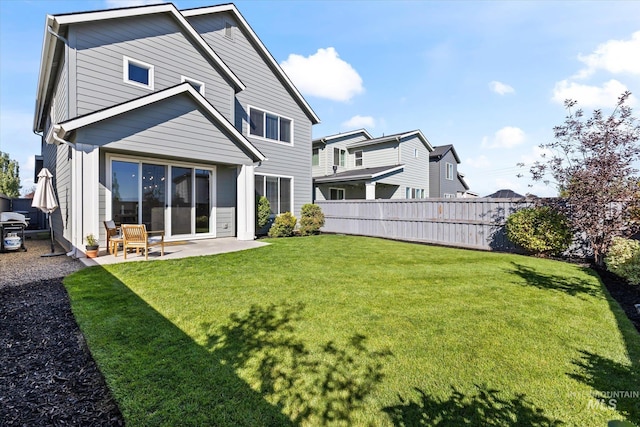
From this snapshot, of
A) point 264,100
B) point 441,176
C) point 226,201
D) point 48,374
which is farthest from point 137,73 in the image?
point 441,176

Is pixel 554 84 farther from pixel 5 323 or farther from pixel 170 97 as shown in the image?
pixel 5 323

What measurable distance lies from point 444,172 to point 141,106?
26261 mm

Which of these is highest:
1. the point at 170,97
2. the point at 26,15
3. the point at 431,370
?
the point at 26,15

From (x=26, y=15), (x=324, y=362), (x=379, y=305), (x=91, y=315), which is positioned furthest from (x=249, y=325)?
(x=26, y=15)

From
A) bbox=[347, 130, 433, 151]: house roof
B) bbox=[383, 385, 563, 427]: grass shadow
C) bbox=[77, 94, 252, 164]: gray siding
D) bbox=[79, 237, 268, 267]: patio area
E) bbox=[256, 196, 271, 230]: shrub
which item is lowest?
bbox=[383, 385, 563, 427]: grass shadow

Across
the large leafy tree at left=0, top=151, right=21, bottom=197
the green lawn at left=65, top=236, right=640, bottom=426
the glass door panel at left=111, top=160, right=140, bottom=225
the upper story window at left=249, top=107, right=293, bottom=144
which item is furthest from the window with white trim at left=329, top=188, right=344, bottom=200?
the large leafy tree at left=0, top=151, right=21, bottom=197

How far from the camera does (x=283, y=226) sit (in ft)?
42.8

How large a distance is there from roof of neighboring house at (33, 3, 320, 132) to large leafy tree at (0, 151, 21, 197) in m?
14.6

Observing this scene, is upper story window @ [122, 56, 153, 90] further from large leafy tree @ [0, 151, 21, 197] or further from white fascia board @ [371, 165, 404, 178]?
large leafy tree @ [0, 151, 21, 197]

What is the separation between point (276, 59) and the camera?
46.0 feet

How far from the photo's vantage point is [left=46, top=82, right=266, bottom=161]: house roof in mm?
6871

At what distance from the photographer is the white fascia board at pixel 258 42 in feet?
37.6

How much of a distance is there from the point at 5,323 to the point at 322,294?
424cm

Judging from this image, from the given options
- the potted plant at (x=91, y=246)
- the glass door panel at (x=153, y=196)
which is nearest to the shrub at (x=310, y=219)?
the glass door panel at (x=153, y=196)
